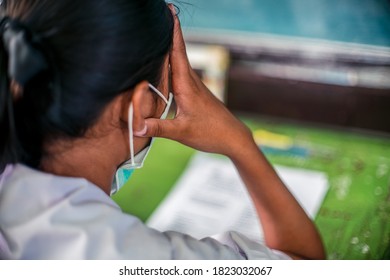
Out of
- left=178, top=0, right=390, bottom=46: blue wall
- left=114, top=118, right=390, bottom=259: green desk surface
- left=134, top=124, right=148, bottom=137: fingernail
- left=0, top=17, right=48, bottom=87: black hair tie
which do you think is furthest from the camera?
left=178, top=0, right=390, bottom=46: blue wall

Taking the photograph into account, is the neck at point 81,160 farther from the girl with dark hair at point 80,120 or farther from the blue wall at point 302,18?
the blue wall at point 302,18

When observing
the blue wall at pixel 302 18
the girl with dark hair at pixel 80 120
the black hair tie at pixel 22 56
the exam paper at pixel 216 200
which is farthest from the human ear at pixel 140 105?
the blue wall at pixel 302 18

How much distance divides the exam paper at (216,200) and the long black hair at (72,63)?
20.0 inches

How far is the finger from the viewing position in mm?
764

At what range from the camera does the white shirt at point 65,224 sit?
0.64m

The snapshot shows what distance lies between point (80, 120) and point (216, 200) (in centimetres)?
59

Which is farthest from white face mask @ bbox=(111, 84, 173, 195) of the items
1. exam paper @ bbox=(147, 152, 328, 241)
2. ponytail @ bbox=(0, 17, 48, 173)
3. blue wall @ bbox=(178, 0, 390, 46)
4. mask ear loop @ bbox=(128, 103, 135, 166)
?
blue wall @ bbox=(178, 0, 390, 46)

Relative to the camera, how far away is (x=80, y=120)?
25.0 inches

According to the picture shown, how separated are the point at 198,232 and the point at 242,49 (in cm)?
64

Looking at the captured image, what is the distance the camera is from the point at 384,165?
1.27 meters

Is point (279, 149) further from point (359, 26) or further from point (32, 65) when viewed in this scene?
point (32, 65)

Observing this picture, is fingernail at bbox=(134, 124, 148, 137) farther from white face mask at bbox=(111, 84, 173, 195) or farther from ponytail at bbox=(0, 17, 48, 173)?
ponytail at bbox=(0, 17, 48, 173)

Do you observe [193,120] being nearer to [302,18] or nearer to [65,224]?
[65,224]

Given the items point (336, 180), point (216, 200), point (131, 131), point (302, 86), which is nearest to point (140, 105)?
point (131, 131)
